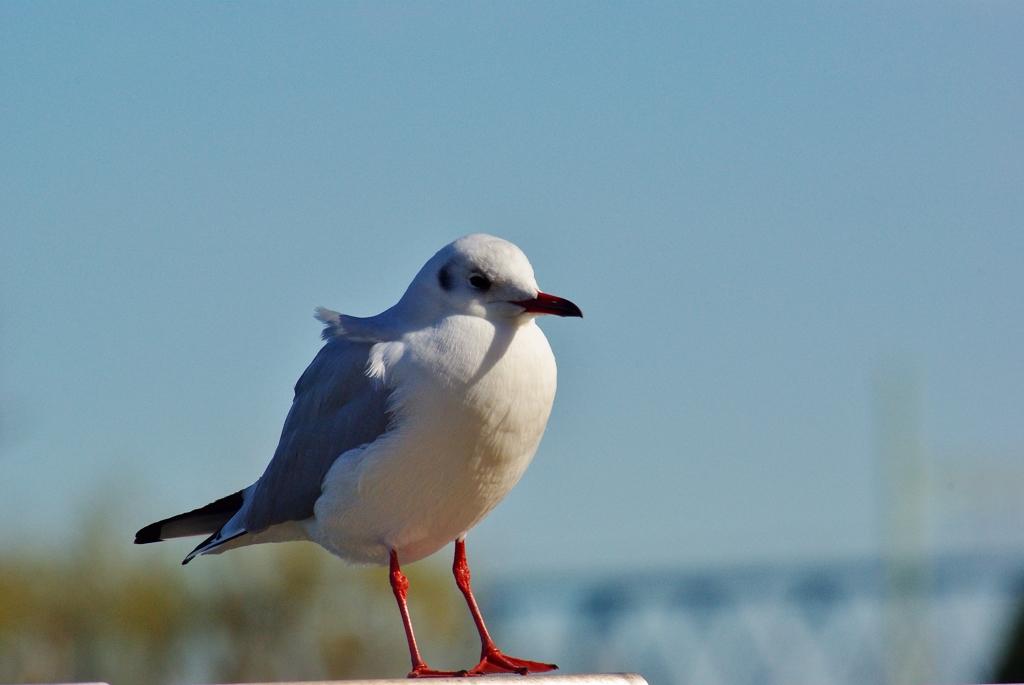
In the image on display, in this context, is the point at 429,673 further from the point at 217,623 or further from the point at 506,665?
the point at 217,623

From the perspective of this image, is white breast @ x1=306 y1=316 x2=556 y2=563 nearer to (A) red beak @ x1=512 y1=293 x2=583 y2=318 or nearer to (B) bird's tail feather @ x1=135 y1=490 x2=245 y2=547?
(A) red beak @ x1=512 y1=293 x2=583 y2=318

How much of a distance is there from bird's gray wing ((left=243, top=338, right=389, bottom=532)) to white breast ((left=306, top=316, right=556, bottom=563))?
0.09 metres

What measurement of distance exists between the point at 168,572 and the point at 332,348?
37.0ft

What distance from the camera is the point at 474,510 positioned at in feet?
13.4

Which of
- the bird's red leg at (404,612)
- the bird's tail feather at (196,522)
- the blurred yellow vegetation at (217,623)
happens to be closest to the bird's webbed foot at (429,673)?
the bird's red leg at (404,612)

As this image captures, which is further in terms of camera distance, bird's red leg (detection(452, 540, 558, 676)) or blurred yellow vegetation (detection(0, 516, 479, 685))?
blurred yellow vegetation (detection(0, 516, 479, 685))

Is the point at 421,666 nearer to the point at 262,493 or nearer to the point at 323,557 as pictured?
the point at 262,493

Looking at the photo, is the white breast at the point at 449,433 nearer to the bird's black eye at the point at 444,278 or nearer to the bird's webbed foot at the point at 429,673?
the bird's black eye at the point at 444,278

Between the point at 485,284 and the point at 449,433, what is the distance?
495mm

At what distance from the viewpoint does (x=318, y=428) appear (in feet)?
14.3

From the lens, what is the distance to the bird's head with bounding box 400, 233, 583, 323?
3.93 meters

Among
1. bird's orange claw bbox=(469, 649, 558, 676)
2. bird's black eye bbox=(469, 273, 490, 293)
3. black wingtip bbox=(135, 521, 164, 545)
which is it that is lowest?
bird's orange claw bbox=(469, 649, 558, 676)

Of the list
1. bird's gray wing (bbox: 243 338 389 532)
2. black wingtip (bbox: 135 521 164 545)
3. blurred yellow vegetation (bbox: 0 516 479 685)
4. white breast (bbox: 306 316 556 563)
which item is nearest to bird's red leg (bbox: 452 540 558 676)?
white breast (bbox: 306 316 556 563)

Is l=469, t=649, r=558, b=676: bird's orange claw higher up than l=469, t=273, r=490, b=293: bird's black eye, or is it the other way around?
l=469, t=273, r=490, b=293: bird's black eye
